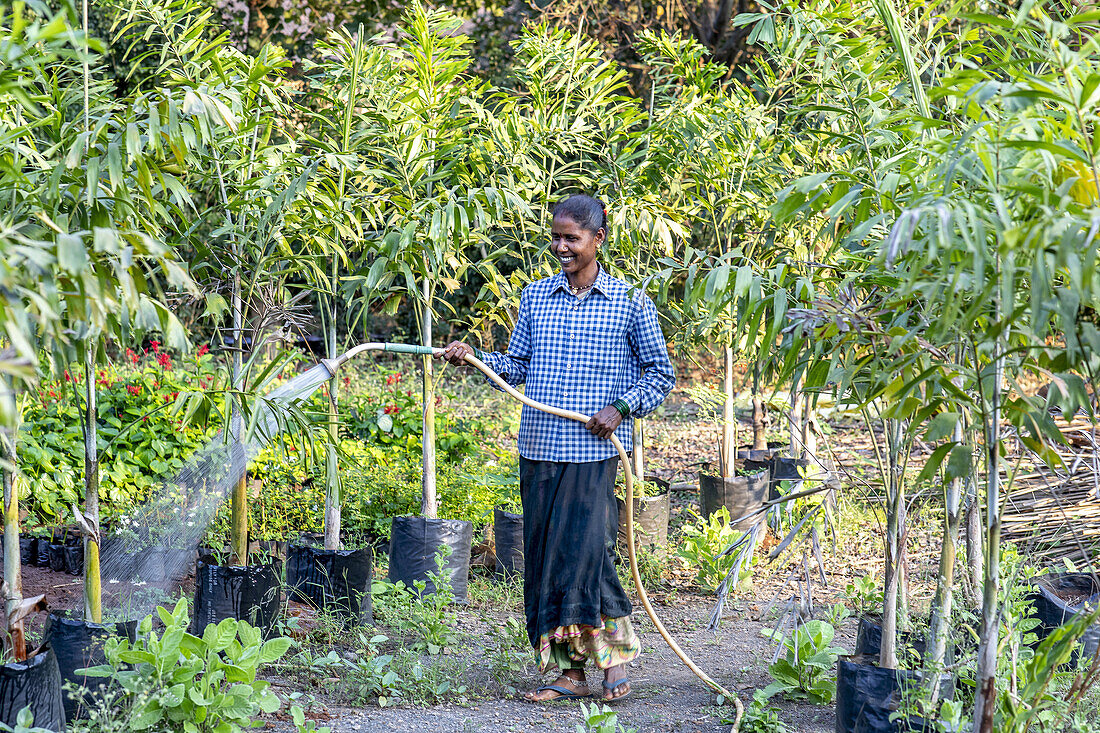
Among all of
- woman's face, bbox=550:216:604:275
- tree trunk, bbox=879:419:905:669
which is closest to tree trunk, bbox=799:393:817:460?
tree trunk, bbox=879:419:905:669

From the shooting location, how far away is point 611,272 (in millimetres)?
4672

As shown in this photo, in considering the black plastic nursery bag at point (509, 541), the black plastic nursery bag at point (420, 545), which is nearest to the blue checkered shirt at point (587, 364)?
the black plastic nursery bag at point (420, 545)

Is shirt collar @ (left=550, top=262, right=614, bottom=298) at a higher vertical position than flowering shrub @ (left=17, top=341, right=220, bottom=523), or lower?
higher

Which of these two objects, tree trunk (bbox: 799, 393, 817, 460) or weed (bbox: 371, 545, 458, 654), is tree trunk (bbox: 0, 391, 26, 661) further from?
tree trunk (bbox: 799, 393, 817, 460)

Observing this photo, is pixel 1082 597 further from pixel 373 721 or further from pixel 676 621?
pixel 373 721

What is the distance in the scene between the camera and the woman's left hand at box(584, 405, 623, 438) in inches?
129

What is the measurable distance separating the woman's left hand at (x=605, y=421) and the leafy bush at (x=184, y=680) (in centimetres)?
125

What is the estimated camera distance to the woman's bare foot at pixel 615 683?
137 inches

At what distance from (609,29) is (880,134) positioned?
8620mm

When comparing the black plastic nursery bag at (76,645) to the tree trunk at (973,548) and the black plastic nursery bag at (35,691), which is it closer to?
the black plastic nursery bag at (35,691)

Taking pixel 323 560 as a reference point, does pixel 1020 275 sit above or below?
above

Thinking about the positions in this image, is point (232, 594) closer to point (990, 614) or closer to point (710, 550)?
point (710, 550)

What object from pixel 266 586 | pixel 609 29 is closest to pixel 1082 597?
pixel 266 586

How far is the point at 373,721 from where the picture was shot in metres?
3.25
